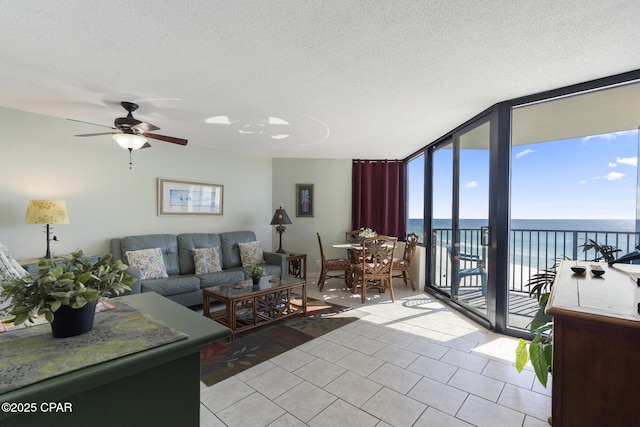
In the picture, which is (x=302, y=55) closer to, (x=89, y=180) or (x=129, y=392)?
(x=129, y=392)

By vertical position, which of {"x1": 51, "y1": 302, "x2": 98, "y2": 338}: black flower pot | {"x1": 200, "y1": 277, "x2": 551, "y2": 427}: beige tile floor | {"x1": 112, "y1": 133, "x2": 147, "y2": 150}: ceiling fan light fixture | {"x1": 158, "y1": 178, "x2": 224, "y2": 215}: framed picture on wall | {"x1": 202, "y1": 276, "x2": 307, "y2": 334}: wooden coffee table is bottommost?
{"x1": 200, "y1": 277, "x2": 551, "y2": 427}: beige tile floor

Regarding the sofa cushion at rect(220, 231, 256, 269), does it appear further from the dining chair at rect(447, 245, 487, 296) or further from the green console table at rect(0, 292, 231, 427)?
the green console table at rect(0, 292, 231, 427)

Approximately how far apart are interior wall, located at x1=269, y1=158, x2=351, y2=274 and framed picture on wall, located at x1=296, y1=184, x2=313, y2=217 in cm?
7

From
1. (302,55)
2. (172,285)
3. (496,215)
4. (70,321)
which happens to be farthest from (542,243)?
(70,321)

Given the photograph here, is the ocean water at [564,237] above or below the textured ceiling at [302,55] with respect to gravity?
below

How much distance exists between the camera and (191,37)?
1792mm

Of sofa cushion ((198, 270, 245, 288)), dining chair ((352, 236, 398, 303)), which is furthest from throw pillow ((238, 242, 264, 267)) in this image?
dining chair ((352, 236, 398, 303))

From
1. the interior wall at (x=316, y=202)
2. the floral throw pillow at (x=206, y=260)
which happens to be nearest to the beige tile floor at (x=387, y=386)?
the floral throw pillow at (x=206, y=260)

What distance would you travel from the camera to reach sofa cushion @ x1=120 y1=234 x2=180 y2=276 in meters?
3.73

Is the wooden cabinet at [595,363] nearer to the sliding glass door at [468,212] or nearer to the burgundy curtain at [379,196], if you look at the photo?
the sliding glass door at [468,212]

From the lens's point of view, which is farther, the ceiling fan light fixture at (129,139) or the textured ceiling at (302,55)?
the ceiling fan light fixture at (129,139)

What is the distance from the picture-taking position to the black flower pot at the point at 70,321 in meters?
0.94

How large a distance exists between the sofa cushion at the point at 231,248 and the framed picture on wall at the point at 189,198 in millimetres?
466

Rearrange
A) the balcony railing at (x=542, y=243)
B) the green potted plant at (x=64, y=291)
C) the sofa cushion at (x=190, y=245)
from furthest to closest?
Result: the sofa cushion at (x=190, y=245)
the balcony railing at (x=542, y=243)
the green potted plant at (x=64, y=291)
